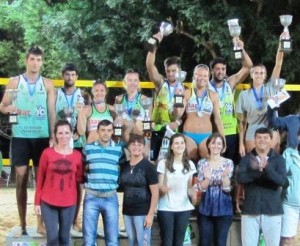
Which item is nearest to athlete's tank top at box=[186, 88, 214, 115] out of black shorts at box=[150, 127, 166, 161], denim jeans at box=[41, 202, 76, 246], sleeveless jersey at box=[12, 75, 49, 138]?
black shorts at box=[150, 127, 166, 161]

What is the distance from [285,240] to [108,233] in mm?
1813

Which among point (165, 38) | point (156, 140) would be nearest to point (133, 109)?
point (156, 140)

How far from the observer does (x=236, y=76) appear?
7590mm

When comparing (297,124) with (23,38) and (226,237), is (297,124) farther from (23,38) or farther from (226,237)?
(23,38)

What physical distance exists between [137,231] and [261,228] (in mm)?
1210

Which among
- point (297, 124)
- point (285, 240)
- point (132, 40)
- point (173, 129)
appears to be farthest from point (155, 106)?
point (132, 40)

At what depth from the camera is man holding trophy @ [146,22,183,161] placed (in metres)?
7.07

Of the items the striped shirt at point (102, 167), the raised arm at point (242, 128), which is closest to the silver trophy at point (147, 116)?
the striped shirt at point (102, 167)

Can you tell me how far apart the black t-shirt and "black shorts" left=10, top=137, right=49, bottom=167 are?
0.96 m

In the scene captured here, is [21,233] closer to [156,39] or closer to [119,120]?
[119,120]

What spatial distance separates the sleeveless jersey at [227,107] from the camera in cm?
728

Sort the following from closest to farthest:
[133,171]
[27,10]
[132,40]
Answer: [133,171] < [132,40] < [27,10]

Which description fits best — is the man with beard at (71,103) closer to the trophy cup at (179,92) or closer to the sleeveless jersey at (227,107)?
the trophy cup at (179,92)

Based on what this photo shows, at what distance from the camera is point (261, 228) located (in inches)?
256
